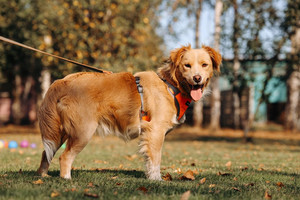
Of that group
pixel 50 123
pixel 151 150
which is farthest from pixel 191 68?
pixel 50 123

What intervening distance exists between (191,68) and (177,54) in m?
Answer: 0.32

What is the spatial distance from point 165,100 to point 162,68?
636 millimetres

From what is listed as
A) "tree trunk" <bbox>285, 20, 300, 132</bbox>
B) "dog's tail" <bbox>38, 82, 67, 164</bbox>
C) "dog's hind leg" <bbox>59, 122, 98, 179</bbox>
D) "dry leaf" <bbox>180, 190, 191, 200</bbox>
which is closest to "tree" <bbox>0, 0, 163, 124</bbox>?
"tree trunk" <bbox>285, 20, 300, 132</bbox>

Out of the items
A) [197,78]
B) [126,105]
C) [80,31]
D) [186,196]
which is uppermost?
[80,31]

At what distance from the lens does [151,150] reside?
4922 millimetres

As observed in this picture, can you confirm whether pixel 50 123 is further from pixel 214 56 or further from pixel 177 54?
pixel 214 56

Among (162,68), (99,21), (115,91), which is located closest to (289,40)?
(99,21)

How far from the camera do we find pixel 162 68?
17.7ft

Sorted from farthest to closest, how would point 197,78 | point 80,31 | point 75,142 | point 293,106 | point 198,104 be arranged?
point 198,104 < point 293,106 < point 80,31 < point 197,78 < point 75,142

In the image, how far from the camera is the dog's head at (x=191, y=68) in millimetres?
5004

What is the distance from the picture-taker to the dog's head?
5004 millimetres

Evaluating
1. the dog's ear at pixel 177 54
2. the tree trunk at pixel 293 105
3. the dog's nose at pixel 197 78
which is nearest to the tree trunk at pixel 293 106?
the tree trunk at pixel 293 105

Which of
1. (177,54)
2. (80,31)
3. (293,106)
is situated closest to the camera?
(177,54)

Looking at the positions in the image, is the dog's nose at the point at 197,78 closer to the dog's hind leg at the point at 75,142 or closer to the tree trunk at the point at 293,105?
the dog's hind leg at the point at 75,142
